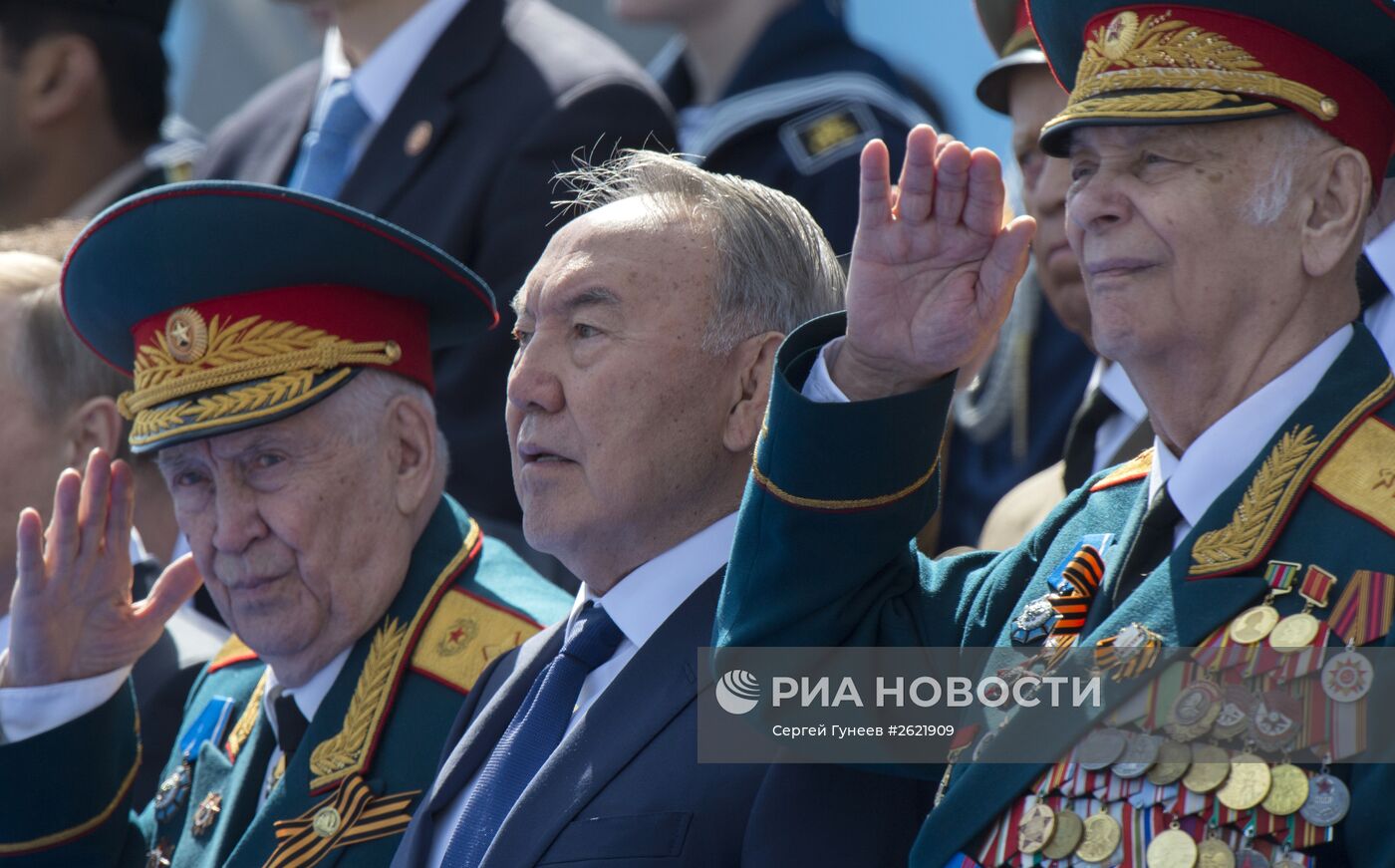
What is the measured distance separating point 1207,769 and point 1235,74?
90 cm

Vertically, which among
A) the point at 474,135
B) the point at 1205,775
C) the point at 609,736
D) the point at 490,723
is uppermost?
the point at 474,135

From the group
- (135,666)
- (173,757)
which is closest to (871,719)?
(173,757)

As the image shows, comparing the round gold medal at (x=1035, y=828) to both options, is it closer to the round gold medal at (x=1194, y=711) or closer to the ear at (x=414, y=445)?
the round gold medal at (x=1194, y=711)

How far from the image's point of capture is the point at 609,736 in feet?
10.5

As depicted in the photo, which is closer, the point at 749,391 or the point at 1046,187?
the point at 749,391

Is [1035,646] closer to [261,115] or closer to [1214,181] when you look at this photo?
[1214,181]

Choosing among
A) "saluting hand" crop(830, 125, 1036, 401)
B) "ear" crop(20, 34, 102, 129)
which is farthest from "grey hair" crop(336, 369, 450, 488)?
"ear" crop(20, 34, 102, 129)

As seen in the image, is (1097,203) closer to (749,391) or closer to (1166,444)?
(1166,444)

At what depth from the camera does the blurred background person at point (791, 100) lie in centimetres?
572

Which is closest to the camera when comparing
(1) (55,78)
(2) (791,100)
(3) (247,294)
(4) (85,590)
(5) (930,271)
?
(5) (930,271)

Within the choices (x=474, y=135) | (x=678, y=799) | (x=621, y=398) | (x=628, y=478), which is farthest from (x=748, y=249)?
(x=474, y=135)

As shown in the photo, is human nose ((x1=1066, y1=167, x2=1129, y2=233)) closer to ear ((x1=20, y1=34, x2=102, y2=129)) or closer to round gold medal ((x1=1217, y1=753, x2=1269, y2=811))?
round gold medal ((x1=1217, y1=753, x2=1269, y2=811))

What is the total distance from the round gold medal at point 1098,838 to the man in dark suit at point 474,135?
8.40ft

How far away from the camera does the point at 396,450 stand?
13.6 feet
